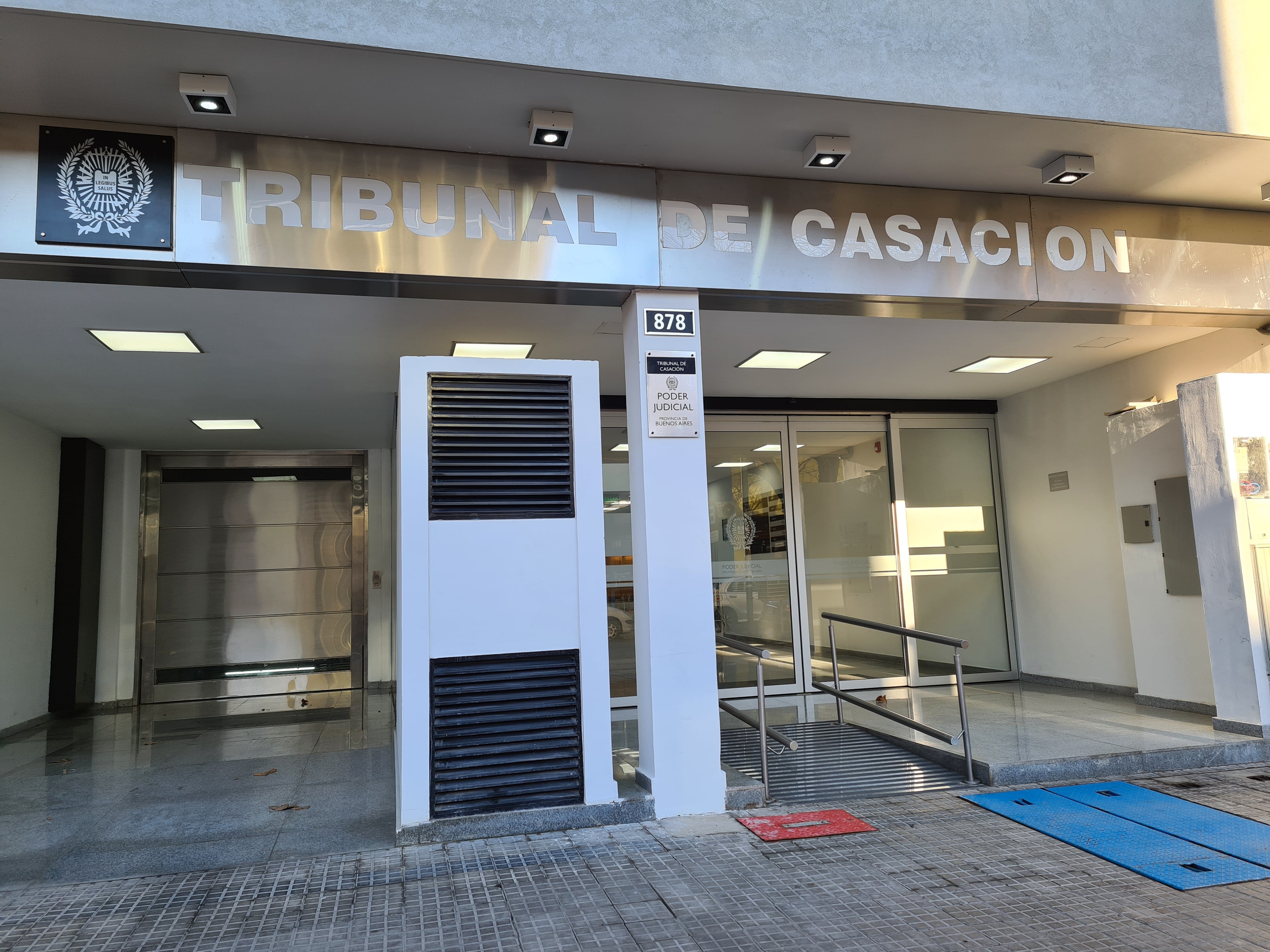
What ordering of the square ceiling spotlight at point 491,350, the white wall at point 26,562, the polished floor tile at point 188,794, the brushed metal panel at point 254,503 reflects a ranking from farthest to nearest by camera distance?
the brushed metal panel at point 254,503
the white wall at point 26,562
the square ceiling spotlight at point 491,350
the polished floor tile at point 188,794

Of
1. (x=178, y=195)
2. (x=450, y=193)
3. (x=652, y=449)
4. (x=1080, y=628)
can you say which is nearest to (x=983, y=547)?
(x=1080, y=628)

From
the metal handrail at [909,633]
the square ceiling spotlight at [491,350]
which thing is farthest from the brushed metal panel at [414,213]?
the metal handrail at [909,633]

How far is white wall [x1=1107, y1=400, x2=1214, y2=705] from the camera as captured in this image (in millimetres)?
5766

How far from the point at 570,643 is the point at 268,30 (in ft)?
8.98

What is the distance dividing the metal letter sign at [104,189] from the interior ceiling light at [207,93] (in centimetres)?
33

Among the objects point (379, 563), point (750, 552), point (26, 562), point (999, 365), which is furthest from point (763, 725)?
point (26, 562)

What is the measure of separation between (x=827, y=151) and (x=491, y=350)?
9.14ft

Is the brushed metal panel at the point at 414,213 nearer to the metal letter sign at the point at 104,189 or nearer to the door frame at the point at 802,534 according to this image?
the metal letter sign at the point at 104,189

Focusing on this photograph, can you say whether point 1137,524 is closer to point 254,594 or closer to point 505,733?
point 505,733

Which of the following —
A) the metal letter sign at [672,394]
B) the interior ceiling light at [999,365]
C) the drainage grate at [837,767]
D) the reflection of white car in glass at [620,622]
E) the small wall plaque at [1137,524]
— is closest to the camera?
the metal letter sign at [672,394]

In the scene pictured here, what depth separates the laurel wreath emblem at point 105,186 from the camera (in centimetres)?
332

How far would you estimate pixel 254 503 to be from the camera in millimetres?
9398

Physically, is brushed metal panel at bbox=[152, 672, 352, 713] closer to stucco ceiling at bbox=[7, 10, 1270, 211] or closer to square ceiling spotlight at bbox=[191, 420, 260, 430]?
square ceiling spotlight at bbox=[191, 420, 260, 430]

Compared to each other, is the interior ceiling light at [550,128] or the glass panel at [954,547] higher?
the interior ceiling light at [550,128]
